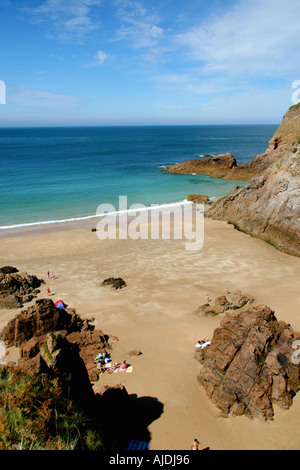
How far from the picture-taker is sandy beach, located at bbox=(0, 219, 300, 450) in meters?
7.74

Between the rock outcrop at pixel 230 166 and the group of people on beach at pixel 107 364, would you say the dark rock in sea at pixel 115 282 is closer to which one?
the group of people on beach at pixel 107 364

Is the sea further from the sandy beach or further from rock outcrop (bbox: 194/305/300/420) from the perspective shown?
rock outcrop (bbox: 194/305/300/420)

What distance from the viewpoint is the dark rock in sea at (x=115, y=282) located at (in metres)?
16.2

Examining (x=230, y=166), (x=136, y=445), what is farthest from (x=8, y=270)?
(x=230, y=166)

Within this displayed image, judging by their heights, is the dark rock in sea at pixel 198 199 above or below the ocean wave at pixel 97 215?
above

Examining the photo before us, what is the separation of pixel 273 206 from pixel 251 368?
16933 millimetres

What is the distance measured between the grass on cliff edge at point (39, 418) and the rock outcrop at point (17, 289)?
8441 millimetres

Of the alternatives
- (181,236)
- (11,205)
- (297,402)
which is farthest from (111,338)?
(11,205)

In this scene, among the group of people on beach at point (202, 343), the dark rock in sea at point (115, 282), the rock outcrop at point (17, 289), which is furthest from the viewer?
the dark rock in sea at point (115, 282)

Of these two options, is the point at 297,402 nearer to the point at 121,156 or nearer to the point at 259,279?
the point at 259,279

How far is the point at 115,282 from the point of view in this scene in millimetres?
16438

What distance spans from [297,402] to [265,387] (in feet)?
3.14

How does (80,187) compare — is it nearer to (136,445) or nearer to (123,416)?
(123,416)

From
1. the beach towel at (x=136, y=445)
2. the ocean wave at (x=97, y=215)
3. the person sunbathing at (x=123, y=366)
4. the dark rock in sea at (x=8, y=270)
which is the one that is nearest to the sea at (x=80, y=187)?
the ocean wave at (x=97, y=215)
